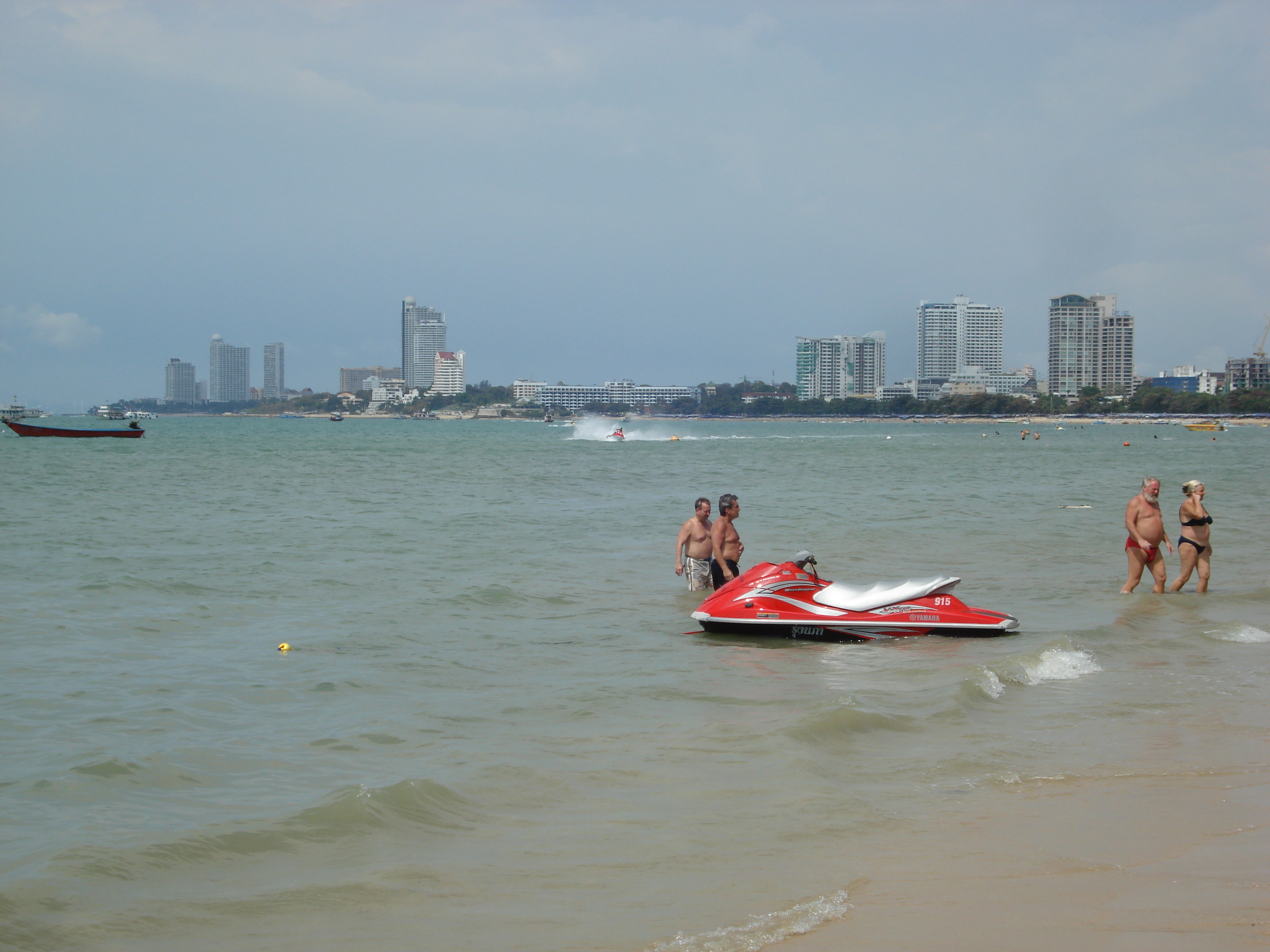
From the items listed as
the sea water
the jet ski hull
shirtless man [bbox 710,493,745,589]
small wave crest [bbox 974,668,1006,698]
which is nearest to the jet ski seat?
the jet ski hull

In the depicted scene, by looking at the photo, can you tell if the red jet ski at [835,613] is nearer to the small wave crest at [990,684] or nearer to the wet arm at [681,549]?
the small wave crest at [990,684]

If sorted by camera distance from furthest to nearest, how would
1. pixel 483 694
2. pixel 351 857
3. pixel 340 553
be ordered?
pixel 340 553 < pixel 483 694 < pixel 351 857

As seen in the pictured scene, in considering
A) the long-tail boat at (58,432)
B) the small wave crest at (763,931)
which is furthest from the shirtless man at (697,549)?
the long-tail boat at (58,432)

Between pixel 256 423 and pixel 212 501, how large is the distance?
579ft

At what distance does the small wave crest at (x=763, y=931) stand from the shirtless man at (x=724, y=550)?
27.3ft

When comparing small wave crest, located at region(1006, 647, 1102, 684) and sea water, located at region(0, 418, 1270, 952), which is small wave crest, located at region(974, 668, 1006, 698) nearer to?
sea water, located at region(0, 418, 1270, 952)

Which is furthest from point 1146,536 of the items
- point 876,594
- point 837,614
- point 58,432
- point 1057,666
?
point 58,432

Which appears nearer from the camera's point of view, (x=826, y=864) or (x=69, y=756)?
(x=826, y=864)

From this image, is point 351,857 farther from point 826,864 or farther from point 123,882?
point 826,864

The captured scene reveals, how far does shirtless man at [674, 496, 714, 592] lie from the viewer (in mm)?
13273

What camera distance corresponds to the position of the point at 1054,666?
9555 mm

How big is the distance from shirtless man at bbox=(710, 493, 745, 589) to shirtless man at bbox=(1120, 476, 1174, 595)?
15.2 ft

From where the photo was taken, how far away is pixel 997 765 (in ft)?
22.1

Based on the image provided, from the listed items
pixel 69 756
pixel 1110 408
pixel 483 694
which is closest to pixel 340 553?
pixel 483 694
